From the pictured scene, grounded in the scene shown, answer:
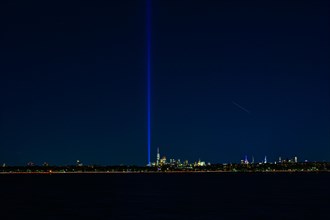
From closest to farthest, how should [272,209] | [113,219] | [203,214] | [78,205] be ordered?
1. [113,219]
2. [203,214]
3. [272,209]
4. [78,205]

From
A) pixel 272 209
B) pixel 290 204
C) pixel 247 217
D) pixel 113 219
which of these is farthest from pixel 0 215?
pixel 290 204

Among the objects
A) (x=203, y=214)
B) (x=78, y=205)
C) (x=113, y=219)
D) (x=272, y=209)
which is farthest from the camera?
(x=78, y=205)

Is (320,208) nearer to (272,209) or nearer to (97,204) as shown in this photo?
(272,209)

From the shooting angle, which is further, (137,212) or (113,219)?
(137,212)

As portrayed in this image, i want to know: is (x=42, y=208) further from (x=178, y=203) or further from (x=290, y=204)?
(x=290, y=204)

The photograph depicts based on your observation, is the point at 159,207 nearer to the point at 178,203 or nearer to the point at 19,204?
the point at 178,203

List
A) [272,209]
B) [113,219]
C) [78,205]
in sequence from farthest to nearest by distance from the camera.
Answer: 1. [78,205]
2. [272,209]
3. [113,219]

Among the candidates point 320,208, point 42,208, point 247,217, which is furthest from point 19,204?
point 320,208

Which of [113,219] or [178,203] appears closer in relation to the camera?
[113,219]
